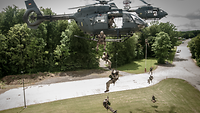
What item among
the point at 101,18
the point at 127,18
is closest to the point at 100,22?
the point at 101,18

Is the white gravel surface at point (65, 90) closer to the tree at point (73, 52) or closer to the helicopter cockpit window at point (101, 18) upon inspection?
the tree at point (73, 52)

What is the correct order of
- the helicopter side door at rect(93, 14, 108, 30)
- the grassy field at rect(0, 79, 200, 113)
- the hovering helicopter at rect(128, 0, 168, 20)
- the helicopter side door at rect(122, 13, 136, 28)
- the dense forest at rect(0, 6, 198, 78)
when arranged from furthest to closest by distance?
the dense forest at rect(0, 6, 198, 78) → the grassy field at rect(0, 79, 200, 113) → the hovering helicopter at rect(128, 0, 168, 20) → the helicopter side door at rect(93, 14, 108, 30) → the helicopter side door at rect(122, 13, 136, 28)

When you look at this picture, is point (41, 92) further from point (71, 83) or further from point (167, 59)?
point (167, 59)

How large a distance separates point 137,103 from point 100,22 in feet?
35.4

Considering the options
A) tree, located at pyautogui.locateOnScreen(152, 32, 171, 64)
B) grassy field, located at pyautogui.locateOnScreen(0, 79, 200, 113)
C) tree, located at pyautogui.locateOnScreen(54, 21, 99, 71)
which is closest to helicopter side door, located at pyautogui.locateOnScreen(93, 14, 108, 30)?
grassy field, located at pyautogui.locateOnScreen(0, 79, 200, 113)

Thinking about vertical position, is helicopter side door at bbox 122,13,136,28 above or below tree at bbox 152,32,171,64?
above

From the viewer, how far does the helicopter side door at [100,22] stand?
1166cm

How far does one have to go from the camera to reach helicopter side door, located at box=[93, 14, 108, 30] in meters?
11.7

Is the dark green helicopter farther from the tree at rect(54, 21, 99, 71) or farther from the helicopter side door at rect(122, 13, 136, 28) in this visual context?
the tree at rect(54, 21, 99, 71)

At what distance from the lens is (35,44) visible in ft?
95.2

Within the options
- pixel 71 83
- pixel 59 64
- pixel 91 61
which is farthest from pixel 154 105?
pixel 59 64

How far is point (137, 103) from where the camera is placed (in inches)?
623

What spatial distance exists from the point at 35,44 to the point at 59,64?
6.96 metres

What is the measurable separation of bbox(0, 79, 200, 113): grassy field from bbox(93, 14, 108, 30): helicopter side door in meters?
9.22
